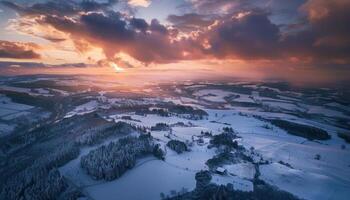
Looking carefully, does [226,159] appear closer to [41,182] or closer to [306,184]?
[306,184]

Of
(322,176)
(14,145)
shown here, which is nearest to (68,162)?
(14,145)

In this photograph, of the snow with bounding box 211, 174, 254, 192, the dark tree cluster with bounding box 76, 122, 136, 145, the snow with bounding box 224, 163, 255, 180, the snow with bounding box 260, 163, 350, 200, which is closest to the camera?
the snow with bounding box 211, 174, 254, 192

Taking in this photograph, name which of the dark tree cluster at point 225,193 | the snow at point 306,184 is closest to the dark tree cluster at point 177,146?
the dark tree cluster at point 225,193

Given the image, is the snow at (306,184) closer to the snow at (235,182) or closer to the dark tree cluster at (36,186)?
the snow at (235,182)

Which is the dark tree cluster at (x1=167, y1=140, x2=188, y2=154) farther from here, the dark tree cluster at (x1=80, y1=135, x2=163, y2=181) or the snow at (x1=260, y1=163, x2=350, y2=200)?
the snow at (x1=260, y1=163, x2=350, y2=200)

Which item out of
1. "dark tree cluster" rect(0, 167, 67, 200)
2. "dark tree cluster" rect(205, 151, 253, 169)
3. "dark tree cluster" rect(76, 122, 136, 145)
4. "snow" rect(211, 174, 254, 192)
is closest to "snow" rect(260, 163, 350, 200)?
"snow" rect(211, 174, 254, 192)

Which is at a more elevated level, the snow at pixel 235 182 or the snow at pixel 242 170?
the snow at pixel 235 182
